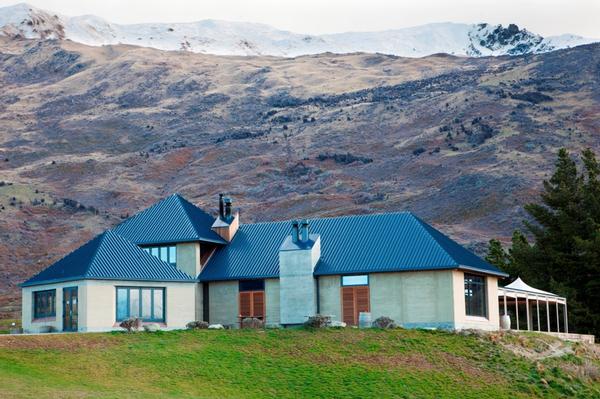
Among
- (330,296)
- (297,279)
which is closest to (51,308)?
(297,279)

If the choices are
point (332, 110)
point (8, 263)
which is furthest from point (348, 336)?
point (332, 110)

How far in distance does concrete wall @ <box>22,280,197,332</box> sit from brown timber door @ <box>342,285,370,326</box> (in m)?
7.32

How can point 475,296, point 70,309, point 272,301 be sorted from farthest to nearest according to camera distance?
point 272,301 < point 475,296 < point 70,309

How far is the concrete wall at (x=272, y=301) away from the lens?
4853 centimetres

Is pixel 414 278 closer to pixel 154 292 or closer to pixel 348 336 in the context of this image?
pixel 348 336

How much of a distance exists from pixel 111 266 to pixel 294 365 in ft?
40.1

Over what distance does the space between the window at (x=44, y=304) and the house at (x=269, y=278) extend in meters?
0.06

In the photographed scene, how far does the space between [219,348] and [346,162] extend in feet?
318

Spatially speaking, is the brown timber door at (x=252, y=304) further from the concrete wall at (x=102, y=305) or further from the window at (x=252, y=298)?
the concrete wall at (x=102, y=305)

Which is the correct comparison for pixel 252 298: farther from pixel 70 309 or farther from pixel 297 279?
pixel 70 309

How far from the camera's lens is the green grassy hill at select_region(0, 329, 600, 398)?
32.7m

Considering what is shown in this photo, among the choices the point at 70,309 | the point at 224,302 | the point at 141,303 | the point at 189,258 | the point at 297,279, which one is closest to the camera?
the point at 70,309

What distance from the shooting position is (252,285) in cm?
4956

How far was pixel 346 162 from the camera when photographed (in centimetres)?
13400
